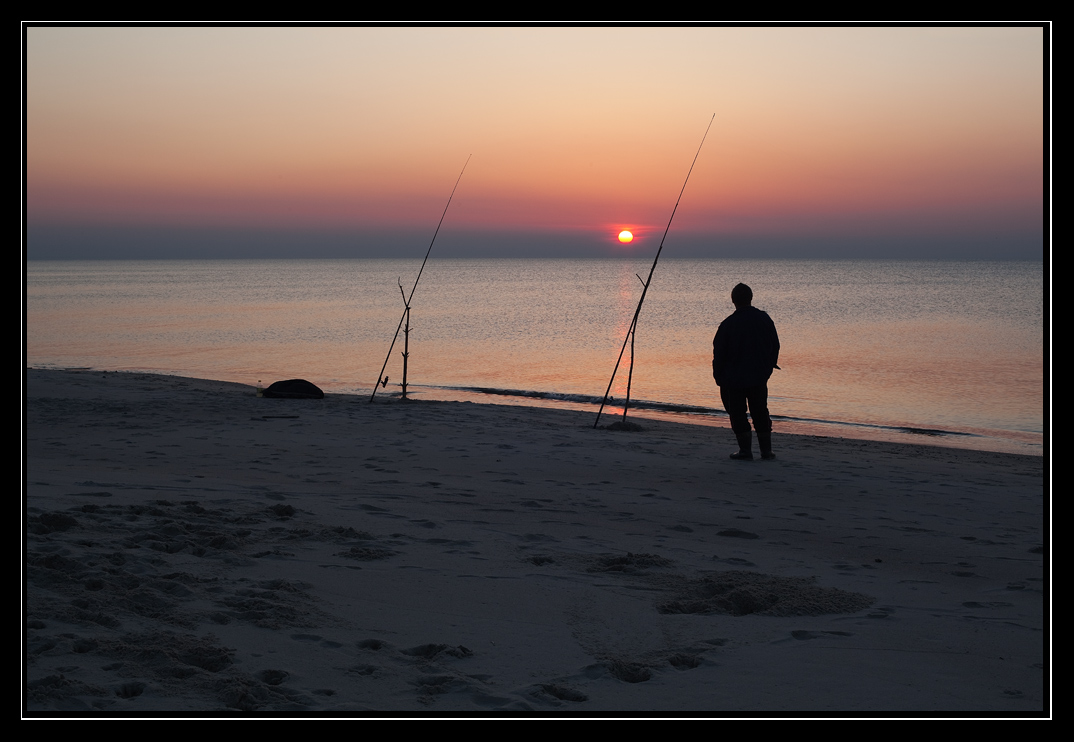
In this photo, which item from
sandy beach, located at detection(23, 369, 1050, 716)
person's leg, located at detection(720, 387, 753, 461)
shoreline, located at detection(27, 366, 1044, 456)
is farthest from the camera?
shoreline, located at detection(27, 366, 1044, 456)

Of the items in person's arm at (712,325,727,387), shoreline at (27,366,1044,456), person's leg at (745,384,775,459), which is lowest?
shoreline at (27,366,1044,456)

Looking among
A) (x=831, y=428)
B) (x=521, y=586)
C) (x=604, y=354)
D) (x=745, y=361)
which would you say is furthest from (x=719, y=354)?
(x=604, y=354)

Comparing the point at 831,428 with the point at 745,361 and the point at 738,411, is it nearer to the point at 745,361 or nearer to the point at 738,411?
the point at 738,411

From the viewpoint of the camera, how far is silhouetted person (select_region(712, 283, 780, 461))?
668 cm

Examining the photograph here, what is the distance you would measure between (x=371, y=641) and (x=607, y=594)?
1071mm

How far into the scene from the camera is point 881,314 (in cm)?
3850

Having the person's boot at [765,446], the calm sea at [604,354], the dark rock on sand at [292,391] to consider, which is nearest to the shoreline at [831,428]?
the calm sea at [604,354]

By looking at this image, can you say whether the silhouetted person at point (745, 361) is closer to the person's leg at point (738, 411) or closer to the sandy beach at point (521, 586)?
the person's leg at point (738, 411)

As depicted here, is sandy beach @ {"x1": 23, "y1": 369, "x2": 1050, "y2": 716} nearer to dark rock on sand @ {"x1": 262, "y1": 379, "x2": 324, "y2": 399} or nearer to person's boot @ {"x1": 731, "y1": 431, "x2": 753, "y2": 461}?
person's boot @ {"x1": 731, "y1": 431, "x2": 753, "y2": 461}

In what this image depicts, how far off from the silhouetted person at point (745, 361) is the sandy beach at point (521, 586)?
0.43m

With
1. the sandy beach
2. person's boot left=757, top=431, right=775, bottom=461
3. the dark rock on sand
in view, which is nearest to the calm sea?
the sandy beach

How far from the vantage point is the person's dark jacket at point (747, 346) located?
6680mm

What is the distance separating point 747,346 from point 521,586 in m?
3.82
